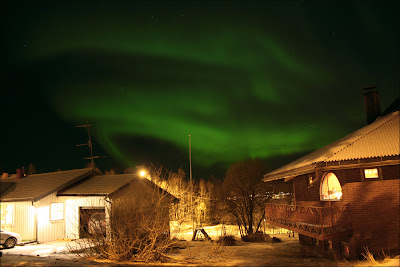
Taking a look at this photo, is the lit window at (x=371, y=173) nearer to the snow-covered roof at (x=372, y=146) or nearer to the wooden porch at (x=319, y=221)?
the snow-covered roof at (x=372, y=146)

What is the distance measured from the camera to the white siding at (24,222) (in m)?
23.5

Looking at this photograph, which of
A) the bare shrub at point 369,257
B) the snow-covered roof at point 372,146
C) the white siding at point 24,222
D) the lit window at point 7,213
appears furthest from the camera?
the lit window at point 7,213

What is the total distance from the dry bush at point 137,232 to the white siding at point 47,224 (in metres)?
9.24

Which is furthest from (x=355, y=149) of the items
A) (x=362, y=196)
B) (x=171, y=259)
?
(x=171, y=259)

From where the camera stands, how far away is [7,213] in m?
24.3

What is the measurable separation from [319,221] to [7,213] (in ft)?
69.3

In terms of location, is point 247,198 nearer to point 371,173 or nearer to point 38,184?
point 38,184

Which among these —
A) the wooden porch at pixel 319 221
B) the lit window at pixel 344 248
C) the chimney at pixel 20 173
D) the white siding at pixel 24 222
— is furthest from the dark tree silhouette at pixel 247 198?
the white siding at pixel 24 222

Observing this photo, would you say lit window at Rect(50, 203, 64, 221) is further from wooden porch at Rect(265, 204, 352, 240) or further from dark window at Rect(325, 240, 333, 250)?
dark window at Rect(325, 240, 333, 250)

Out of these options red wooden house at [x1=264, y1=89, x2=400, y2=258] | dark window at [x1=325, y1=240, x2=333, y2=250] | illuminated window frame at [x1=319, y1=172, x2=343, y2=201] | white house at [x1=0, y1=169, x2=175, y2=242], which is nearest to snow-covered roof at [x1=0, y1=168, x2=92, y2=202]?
white house at [x1=0, y1=169, x2=175, y2=242]

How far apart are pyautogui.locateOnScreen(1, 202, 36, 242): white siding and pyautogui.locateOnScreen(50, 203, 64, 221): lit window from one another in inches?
56.6

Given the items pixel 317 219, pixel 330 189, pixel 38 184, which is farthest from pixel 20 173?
pixel 330 189

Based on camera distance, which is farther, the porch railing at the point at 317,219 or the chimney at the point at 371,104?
the chimney at the point at 371,104

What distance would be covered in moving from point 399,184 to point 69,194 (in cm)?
2141
